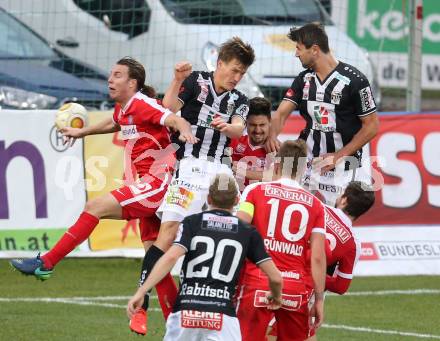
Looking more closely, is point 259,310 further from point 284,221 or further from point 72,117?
point 72,117

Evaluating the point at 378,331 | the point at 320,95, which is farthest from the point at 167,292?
the point at 378,331

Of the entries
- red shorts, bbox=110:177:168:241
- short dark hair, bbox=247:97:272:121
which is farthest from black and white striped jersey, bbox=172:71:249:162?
short dark hair, bbox=247:97:272:121

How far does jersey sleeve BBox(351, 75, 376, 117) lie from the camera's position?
984 cm

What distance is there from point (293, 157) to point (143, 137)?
6.31ft

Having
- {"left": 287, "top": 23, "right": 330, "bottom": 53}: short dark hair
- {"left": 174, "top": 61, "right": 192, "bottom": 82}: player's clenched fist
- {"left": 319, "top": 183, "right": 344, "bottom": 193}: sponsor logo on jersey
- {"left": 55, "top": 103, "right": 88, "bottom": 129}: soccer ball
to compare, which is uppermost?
{"left": 287, "top": 23, "right": 330, "bottom": 53}: short dark hair

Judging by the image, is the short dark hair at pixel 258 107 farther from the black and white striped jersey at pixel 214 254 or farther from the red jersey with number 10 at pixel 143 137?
the black and white striped jersey at pixel 214 254

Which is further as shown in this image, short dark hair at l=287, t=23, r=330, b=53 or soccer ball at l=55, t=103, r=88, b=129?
soccer ball at l=55, t=103, r=88, b=129

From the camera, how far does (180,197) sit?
367 inches

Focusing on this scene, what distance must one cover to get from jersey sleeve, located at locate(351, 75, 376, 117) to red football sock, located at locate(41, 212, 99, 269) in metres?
2.24

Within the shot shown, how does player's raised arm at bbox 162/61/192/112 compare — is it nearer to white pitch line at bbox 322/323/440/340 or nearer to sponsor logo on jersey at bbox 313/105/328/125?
sponsor logo on jersey at bbox 313/105/328/125

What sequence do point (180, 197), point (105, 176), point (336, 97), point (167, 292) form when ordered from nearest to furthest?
1. point (180, 197)
2. point (167, 292)
3. point (336, 97)
4. point (105, 176)

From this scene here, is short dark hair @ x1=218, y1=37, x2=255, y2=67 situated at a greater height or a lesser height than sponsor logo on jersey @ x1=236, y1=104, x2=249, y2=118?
greater

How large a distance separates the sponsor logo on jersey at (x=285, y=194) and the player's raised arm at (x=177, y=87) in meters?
1.61

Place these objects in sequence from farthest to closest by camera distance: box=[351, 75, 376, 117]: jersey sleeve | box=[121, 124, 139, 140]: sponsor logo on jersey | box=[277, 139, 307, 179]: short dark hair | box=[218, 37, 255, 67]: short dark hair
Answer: box=[351, 75, 376, 117]: jersey sleeve → box=[121, 124, 139, 140]: sponsor logo on jersey → box=[218, 37, 255, 67]: short dark hair → box=[277, 139, 307, 179]: short dark hair
